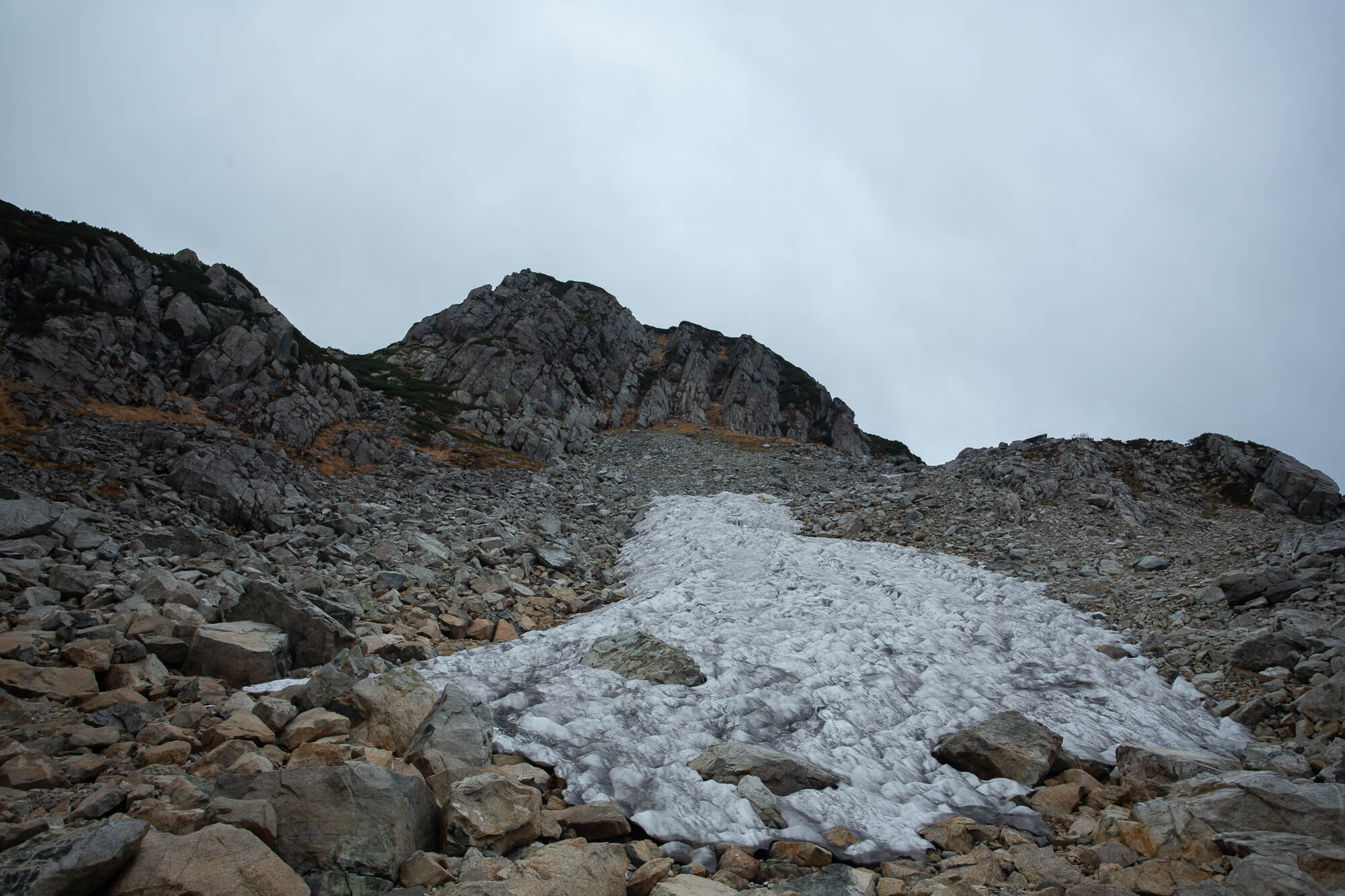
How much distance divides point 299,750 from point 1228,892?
9125 mm

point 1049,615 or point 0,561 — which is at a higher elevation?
point 1049,615

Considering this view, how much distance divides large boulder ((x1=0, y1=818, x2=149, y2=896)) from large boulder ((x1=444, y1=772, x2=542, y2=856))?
95.7 inches

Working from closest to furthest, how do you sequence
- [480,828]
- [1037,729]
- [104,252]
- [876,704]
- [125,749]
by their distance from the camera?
[480,828], [125,749], [1037,729], [876,704], [104,252]

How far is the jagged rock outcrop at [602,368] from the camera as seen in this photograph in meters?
63.1

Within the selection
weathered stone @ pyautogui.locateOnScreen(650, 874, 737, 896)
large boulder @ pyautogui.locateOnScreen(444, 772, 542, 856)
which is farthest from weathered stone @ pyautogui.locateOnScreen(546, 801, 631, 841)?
weathered stone @ pyautogui.locateOnScreen(650, 874, 737, 896)

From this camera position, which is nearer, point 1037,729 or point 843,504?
point 1037,729

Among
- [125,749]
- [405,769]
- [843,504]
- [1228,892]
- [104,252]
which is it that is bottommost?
[125,749]

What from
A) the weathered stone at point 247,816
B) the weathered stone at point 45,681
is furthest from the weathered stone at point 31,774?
the weathered stone at point 45,681

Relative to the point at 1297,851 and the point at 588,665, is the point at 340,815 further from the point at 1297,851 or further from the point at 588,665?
the point at 1297,851

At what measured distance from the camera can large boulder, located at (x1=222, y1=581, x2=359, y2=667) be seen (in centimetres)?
961

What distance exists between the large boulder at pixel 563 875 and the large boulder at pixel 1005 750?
17.6 feet

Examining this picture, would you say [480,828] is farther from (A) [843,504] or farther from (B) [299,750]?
(A) [843,504]

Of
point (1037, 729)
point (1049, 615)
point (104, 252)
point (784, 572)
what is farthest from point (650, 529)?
point (104, 252)

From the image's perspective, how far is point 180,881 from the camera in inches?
160
